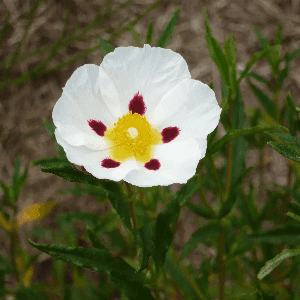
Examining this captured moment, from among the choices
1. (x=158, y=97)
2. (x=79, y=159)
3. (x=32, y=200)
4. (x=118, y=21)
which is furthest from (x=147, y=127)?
(x=118, y=21)

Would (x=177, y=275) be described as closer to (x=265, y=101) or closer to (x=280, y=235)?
(x=280, y=235)

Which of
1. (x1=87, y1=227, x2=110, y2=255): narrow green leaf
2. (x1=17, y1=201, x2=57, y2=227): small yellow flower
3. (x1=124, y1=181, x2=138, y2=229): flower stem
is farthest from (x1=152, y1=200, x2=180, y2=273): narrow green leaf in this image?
(x1=17, y1=201, x2=57, y2=227): small yellow flower

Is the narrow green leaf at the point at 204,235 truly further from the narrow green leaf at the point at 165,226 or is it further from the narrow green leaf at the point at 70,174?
the narrow green leaf at the point at 70,174

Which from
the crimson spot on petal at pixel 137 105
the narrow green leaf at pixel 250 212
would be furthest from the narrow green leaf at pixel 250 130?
the narrow green leaf at pixel 250 212

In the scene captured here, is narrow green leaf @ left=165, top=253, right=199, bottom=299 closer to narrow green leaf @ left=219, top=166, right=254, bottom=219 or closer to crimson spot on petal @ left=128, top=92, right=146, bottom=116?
narrow green leaf @ left=219, top=166, right=254, bottom=219

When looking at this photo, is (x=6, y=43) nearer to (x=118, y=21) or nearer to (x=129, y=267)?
(x=118, y=21)

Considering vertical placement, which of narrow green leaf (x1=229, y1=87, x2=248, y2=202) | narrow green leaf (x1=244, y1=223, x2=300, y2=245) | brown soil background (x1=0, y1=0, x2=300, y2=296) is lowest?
brown soil background (x1=0, y1=0, x2=300, y2=296)
